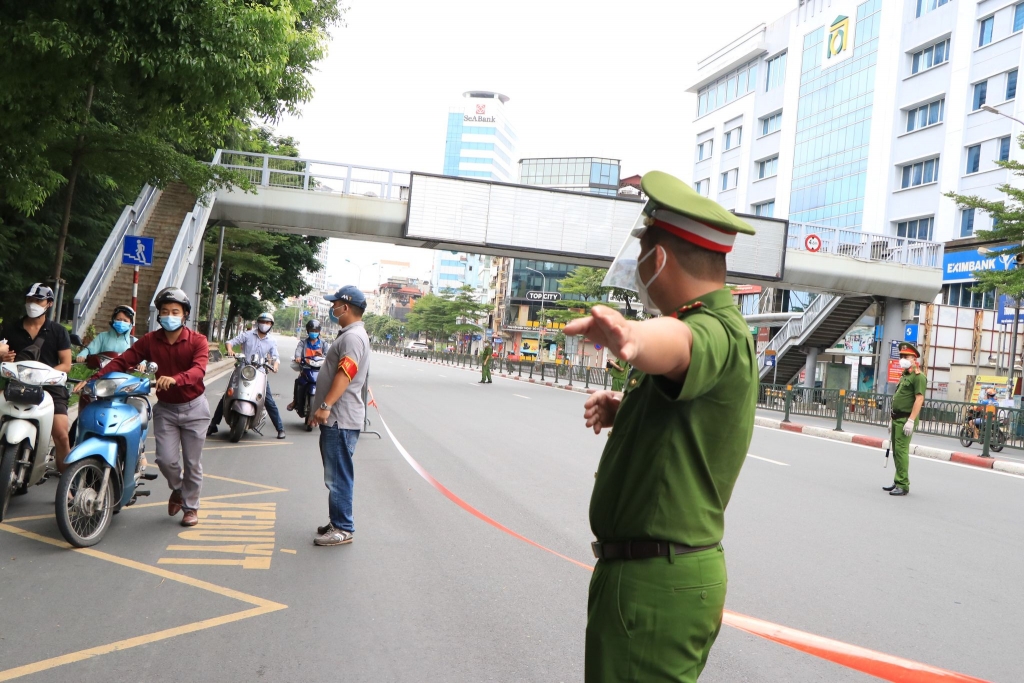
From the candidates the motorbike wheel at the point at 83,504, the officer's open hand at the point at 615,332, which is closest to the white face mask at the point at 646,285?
the officer's open hand at the point at 615,332

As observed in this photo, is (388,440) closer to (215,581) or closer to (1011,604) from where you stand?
(215,581)

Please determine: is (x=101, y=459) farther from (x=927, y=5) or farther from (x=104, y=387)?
(x=927, y=5)

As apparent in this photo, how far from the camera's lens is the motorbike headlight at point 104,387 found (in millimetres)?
5941

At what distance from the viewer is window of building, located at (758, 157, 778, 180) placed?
178 ft

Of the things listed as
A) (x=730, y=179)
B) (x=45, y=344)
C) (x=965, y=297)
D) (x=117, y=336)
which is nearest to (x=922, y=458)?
(x=117, y=336)

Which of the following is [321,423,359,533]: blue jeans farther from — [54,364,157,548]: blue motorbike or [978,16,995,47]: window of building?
[978,16,995,47]: window of building

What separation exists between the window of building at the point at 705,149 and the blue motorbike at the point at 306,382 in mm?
52876

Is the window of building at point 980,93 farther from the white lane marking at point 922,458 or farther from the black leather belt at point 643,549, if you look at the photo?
the black leather belt at point 643,549

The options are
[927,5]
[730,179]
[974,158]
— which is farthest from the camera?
[730,179]

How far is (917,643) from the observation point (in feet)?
15.8

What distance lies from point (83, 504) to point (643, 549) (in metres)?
4.89

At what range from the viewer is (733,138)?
5934 cm

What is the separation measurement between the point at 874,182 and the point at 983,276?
2429 centimetres

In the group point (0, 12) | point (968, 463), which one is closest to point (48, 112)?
point (0, 12)
